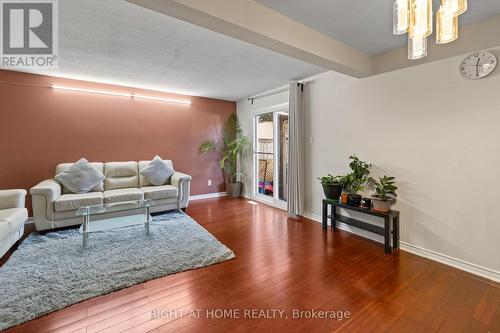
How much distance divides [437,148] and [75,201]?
4.73 meters

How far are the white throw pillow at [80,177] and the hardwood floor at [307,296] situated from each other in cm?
236

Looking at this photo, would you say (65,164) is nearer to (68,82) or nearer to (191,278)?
(68,82)

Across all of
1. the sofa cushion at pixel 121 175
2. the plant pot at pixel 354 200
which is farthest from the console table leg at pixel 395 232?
the sofa cushion at pixel 121 175

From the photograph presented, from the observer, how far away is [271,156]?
15.9 feet

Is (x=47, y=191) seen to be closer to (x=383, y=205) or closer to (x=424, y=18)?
(x=424, y=18)

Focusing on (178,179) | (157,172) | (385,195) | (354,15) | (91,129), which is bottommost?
(385,195)

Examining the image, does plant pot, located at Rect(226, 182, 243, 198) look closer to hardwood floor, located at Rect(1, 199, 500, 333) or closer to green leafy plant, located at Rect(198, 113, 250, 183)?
green leafy plant, located at Rect(198, 113, 250, 183)

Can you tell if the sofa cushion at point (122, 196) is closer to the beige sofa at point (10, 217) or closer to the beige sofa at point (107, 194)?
the beige sofa at point (107, 194)

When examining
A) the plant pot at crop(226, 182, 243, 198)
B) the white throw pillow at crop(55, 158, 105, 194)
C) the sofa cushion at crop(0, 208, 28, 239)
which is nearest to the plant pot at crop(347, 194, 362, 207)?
the plant pot at crop(226, 182, 243, 198)

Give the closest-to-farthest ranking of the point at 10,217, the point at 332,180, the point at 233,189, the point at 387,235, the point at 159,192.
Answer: the point at 10,217 → the point at 387,235 → the point at 332,180 → the point at 159,192 → the point at 233,189

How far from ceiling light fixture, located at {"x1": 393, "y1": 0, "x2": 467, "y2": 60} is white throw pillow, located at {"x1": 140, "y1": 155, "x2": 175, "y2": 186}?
13.1 ft

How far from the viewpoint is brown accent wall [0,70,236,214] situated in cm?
343

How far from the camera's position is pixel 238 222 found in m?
3.60

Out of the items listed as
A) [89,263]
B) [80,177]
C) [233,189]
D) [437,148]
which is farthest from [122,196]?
[437,148]
